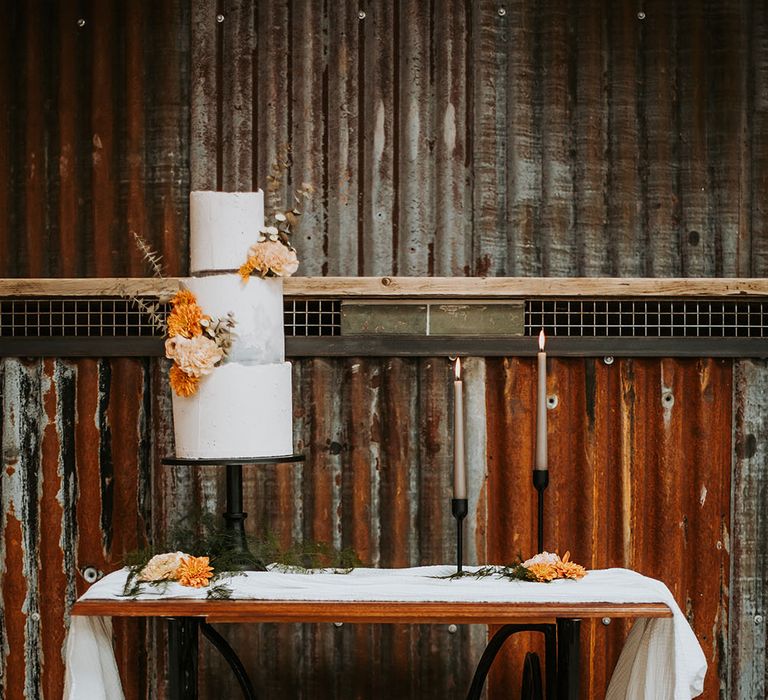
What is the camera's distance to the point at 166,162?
3.63 m

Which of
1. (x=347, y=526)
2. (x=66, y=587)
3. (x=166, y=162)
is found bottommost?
(x=66, y=587)

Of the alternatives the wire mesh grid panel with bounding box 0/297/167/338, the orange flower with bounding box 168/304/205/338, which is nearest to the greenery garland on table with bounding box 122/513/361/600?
the orange flower with bounding box 168/304/205/338

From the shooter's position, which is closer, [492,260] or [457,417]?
[457,417]

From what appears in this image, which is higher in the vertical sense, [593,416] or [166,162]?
[166,162]

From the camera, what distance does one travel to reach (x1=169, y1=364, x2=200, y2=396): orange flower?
2678 millimetres

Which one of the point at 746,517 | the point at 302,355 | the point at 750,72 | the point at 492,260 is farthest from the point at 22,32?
the point at 746,517

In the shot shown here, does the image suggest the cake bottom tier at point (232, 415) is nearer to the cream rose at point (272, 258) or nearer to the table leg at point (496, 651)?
the cream rose at point (272, 258)

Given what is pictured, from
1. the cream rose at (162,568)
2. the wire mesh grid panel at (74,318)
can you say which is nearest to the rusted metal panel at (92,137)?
the wire mesh grid panel at (74,318)

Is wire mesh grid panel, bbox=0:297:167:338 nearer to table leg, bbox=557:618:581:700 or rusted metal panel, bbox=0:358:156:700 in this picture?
rusted metal panel, bbox=0:358:156:700

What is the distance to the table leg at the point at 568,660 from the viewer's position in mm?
2422

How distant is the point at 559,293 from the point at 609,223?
375mm

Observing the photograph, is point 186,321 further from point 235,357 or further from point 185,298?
point 235,357

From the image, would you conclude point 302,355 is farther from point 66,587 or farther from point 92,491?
point 66,587

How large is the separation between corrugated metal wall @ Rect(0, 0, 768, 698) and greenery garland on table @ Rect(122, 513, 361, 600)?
19.1 inches
